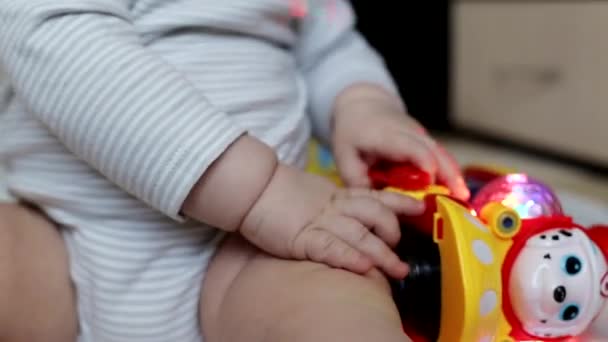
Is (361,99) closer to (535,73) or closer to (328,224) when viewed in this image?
(328,224)

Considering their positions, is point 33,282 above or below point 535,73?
above

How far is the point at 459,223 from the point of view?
18.2 inches

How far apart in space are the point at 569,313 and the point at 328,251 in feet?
0.51

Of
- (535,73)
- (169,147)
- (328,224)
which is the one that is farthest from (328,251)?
(535,73)

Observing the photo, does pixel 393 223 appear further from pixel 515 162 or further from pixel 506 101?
pixel 506 101

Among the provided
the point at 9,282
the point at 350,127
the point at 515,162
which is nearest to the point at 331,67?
the point at 350,127

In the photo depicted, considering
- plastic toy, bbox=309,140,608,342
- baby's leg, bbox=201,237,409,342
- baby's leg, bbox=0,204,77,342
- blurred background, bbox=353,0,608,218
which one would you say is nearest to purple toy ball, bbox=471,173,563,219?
plastic toy, bbox=309,140,608,342

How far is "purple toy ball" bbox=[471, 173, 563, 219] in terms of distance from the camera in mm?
520

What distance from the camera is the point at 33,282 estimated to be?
0.54 meters

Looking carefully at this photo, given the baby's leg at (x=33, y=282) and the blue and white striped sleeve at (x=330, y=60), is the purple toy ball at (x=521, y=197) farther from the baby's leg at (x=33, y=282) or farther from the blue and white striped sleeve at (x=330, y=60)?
the baby's leg at (x=33, y=282)

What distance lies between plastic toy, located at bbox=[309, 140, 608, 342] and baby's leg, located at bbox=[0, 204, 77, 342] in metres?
0.26

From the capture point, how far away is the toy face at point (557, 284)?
45 centimetres

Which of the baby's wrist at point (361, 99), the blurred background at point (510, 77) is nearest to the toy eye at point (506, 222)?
the baby's wrist at point (361, 99)

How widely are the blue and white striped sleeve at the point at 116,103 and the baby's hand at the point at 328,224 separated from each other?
2.0 inches
